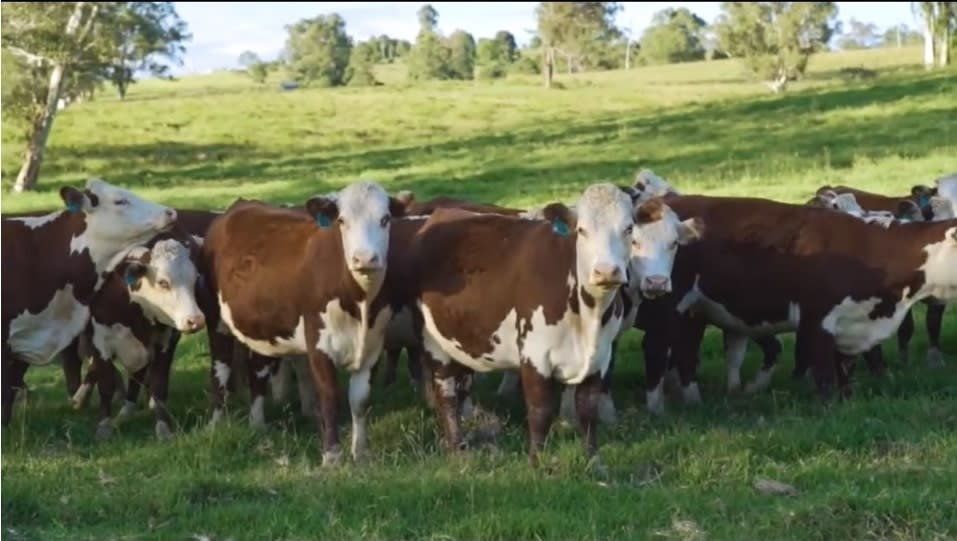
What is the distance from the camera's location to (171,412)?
10.6 meters

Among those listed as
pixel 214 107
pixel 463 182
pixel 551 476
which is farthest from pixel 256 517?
pixel 214 107

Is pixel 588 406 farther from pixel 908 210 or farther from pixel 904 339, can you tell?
pixel 908 210

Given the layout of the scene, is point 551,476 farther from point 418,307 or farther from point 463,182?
point 463,182

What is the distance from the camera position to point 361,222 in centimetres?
855

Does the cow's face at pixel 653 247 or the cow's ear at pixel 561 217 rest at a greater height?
the cow's ear at pixel 561 217

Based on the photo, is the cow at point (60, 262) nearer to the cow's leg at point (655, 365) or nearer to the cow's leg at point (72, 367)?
the cow's leg at point (72, 367)

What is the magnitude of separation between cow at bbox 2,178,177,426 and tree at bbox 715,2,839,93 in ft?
161

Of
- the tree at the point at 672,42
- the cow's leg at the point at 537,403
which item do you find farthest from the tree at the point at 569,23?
the cow's leg at the point at 537,403

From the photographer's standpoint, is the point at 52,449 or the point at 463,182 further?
the point at 463,182

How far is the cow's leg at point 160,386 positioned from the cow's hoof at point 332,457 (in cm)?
185

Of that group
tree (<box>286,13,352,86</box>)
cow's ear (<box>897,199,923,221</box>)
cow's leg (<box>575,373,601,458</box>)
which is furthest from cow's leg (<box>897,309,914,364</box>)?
tree (<box>286,13,352,86</box>)

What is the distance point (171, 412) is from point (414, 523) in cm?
463

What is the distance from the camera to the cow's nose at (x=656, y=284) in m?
9.06

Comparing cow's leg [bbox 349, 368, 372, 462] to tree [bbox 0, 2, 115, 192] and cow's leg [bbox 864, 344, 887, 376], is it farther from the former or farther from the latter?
tree [bbox 0, 2, 115, 192]
